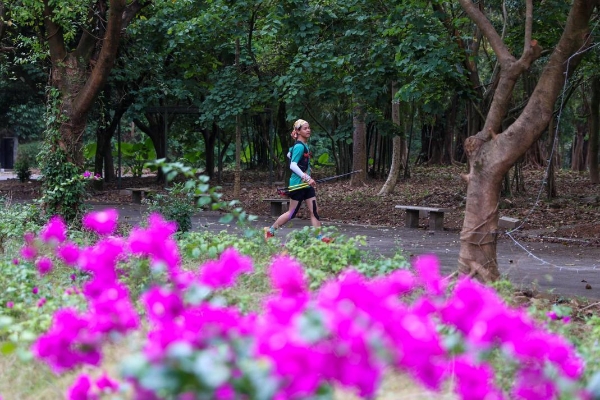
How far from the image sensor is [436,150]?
3722 cm

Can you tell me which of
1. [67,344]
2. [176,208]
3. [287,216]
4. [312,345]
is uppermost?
[312,345]

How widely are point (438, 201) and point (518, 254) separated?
7712 mm

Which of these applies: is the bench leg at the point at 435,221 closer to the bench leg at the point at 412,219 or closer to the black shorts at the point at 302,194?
the bench leg at the point at 412,219

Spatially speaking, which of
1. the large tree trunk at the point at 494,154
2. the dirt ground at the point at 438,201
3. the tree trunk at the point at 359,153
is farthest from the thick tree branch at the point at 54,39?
the tree trunk at the point at 359,153

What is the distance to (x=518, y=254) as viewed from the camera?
10828 millimetres

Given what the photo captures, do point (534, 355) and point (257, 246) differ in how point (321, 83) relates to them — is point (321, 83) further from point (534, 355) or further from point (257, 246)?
point (534, 355)

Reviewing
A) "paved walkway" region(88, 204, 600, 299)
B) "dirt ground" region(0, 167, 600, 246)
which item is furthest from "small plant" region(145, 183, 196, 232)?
"dirt ground" region(0, 167, 600, 246)

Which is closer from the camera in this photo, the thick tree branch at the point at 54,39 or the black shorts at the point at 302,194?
the black shorts at the point at 302,194

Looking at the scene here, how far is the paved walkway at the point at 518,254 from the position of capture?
26.8 feet

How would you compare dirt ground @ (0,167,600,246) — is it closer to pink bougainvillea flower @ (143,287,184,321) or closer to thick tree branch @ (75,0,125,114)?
thick tree branch @ (75,0,125,114)

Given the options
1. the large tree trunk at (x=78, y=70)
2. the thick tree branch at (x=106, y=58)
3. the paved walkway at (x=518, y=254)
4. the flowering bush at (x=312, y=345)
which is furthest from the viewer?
the large tree trunk at (x=78, y=70)

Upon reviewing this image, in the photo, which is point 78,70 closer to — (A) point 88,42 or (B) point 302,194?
(A) point 88,42

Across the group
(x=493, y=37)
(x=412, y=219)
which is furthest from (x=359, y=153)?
(x=493, y=37)

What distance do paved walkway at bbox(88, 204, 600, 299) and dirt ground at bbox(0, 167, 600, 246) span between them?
2.12 feet
